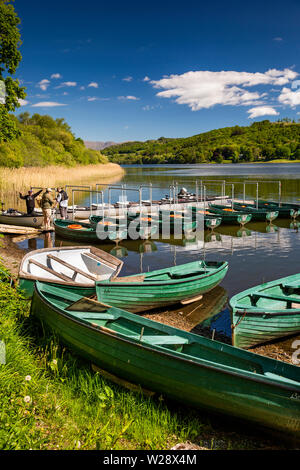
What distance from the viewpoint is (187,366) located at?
4895 mm

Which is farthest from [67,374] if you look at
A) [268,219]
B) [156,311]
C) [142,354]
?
[268,219]

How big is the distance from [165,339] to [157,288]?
3422 millimetres

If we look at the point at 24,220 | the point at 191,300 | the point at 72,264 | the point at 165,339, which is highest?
the point at 24,220

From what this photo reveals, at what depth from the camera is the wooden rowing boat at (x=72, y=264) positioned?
10.2 m

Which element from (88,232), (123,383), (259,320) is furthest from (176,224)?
(123,383)

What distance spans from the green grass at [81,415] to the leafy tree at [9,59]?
20609 millimetres

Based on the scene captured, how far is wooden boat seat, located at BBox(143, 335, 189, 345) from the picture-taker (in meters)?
5.61

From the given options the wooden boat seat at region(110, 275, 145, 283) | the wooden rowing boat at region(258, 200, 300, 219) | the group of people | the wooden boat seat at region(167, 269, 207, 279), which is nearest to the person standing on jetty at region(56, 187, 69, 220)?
the group of people

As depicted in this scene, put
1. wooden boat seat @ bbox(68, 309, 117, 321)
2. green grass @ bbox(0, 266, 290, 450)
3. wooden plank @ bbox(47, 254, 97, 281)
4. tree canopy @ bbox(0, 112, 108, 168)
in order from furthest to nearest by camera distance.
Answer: tree canopy @ bbox(0, 112, 108, 168), wooden plank @ bbox(47, 254, 97, 281), wooden boat seat @ bbox(68, 309, 117, 321), green grass @ bbox(0, 266, 290, 450)

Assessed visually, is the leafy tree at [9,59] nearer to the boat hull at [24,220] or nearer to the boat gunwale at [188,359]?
the boat hull at [24,220]

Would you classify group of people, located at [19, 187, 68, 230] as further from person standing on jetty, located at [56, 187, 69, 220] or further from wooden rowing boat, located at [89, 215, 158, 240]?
wooden rowing boat, located at [89, 215, 158, 240]

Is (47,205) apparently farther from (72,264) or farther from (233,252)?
(233,252)

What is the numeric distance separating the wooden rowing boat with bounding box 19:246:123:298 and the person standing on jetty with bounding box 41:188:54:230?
8.63m
